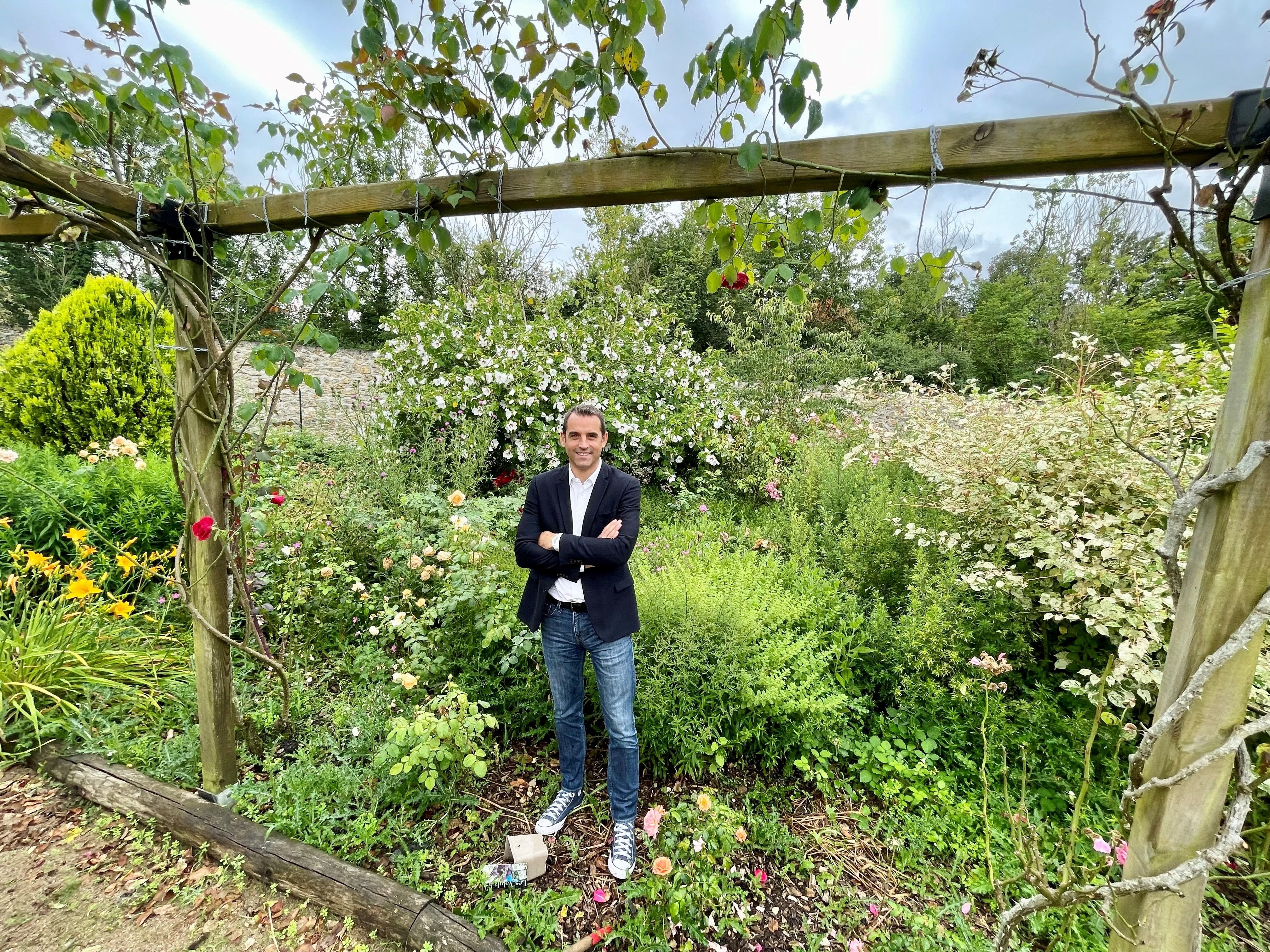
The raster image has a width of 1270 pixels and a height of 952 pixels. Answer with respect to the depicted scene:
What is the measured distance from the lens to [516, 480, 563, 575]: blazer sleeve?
1903mm

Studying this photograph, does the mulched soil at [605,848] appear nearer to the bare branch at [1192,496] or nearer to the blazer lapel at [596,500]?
the blazer lapel at [596,500]

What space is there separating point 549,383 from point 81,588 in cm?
333

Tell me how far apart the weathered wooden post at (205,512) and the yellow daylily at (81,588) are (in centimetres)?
75

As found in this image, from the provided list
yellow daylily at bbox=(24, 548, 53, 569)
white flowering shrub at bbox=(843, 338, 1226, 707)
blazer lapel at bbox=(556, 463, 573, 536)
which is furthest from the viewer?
yellow daylily at bbox=(24, 548, 53, 569)

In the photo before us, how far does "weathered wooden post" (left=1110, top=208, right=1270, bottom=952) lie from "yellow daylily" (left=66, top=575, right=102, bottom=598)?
3.90 m

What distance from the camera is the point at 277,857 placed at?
1827 millimetres

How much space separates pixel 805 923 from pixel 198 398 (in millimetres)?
2990

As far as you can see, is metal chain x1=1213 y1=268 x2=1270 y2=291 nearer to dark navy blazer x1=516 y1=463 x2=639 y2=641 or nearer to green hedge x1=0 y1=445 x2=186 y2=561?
dark navy blazer x1=516 y1=463 x2=639 y2=641

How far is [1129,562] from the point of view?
232cm

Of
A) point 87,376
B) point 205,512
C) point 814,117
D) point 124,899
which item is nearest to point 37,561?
point 205,512

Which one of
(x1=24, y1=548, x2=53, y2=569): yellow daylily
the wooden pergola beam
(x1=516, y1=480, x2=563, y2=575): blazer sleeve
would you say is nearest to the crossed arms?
(x1=516, y1=480, x2=563, y2=575): blazer sleeve

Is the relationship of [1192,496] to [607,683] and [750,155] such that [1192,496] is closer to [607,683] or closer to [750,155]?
[750,155]

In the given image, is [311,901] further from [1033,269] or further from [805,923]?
[1033,269]

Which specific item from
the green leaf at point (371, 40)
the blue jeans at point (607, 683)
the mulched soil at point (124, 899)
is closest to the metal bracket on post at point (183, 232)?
the green leaf at point (371, 40)
